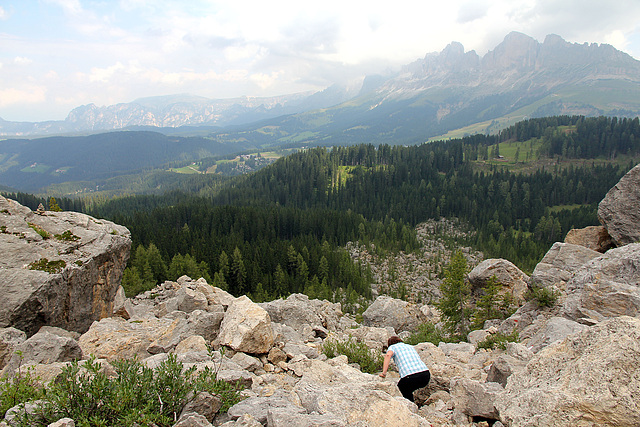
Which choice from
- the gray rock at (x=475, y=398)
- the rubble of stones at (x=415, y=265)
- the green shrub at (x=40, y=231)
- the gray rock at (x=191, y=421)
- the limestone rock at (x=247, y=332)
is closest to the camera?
the gray rock at (x=191, y=421)

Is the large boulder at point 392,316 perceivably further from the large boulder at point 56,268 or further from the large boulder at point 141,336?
the large boulder at point 56,268

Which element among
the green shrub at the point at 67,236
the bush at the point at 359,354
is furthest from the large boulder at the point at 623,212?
the green shrub at the point at 67,236

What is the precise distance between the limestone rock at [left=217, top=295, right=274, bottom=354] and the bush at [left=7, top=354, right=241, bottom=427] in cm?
622

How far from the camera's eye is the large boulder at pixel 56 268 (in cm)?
1571

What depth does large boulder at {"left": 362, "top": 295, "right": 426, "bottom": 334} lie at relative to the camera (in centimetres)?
3709

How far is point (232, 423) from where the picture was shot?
28.9 ft

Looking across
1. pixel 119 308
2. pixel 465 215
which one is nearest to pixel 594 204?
pixel 465 215

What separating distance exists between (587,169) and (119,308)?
233 m

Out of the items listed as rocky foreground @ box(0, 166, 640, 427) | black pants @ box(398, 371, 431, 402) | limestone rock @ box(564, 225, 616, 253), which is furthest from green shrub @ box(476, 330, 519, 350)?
limestone rock @ box(564, 225, 616, 253)

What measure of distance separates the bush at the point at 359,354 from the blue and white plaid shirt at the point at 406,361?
3834 mm

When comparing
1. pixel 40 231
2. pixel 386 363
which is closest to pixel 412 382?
pixel 386 363

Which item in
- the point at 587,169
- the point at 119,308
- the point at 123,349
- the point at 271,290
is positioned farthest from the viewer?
the point at 587,169

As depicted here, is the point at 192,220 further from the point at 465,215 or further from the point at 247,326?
the point at 465,215

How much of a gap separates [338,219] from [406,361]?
107m
